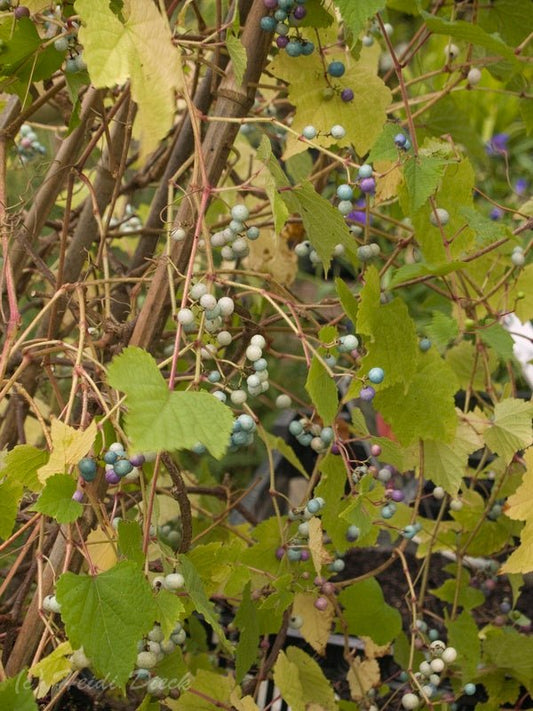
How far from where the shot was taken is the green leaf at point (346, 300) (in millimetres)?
769

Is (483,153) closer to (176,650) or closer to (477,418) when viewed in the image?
(477,418)

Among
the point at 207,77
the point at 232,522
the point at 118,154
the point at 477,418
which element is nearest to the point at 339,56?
the point at 207,77

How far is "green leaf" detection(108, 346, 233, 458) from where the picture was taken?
20.2 inches

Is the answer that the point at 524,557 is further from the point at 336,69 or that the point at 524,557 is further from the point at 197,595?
the point at 336,69

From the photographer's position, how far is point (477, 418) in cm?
102

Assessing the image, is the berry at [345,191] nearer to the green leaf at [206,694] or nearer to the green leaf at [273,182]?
the green leaf at [273,182]

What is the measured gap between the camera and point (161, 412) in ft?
1.76

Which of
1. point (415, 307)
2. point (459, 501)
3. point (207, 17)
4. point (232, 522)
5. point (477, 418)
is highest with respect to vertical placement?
point (207, 17)

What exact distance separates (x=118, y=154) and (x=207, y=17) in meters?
0.32

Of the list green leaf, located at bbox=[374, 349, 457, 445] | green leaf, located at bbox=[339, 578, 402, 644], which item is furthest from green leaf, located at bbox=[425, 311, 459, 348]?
green leaf, located at bbox=[339, 578, 402, 644]

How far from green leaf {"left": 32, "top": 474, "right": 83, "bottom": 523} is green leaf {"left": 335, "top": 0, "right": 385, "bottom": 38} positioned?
0.41 meters

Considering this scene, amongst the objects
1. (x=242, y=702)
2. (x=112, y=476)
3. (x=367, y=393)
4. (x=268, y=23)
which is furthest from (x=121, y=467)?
(x=268, y=23)

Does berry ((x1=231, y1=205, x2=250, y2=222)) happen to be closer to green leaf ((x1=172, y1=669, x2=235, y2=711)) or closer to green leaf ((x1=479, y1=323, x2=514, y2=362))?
green leaf ((x1=479, y1=323, x2=514, y2=362))

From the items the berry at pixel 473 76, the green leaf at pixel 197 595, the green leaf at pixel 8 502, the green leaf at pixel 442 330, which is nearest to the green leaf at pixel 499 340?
the green leaf at pixel 442 330
